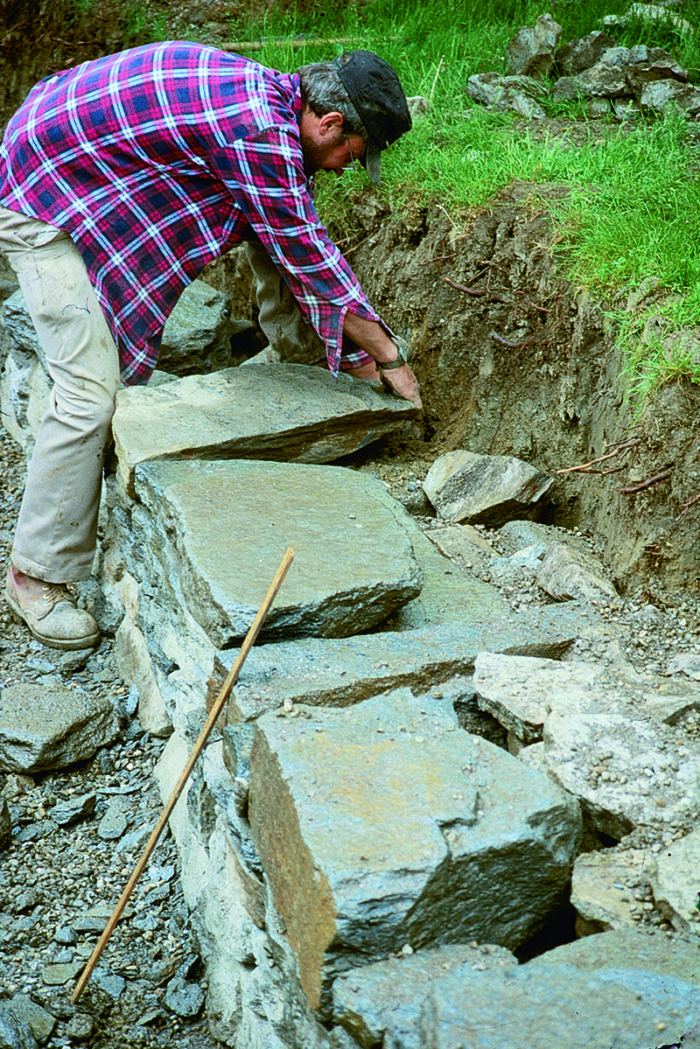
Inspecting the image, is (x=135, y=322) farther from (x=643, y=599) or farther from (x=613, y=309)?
(x=643, y=599)

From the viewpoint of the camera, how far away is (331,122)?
113 inches

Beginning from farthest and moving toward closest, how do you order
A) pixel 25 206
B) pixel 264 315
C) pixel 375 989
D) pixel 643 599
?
pixel 264 315 < pixel 25 206 < pixel 643 599 < pixel 375 989

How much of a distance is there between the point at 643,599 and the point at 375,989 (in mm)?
1472

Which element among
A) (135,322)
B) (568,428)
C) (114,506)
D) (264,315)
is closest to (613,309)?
(568,428)

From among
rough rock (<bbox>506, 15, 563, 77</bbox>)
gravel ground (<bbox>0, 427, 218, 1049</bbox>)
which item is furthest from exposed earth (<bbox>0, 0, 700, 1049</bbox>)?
rough rock (<bbox>506, 15, 563, 77</bbox>)

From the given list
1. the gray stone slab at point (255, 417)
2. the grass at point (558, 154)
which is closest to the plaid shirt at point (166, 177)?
the gray stone slab at point (255, 417)

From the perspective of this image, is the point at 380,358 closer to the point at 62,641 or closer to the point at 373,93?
the point at 373,93

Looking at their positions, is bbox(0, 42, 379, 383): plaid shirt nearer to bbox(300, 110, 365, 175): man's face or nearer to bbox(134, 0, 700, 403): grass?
bbox(300, 110, 365, 175): man's face

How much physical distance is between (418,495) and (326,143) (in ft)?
3.90

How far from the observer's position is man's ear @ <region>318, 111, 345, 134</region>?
285cm

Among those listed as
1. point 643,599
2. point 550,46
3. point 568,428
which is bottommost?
point 643,599

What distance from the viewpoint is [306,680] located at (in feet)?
7.07

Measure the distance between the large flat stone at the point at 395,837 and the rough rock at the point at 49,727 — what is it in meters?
1.19

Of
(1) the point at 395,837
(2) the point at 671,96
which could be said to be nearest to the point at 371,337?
(1) the point at 395,837
